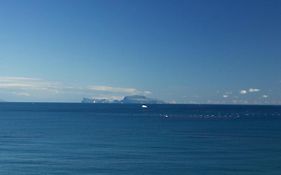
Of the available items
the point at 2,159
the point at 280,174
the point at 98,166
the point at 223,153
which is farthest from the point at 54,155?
the point at 280,174

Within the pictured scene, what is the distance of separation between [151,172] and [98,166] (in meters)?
8.25

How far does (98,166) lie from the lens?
64188 millimetres

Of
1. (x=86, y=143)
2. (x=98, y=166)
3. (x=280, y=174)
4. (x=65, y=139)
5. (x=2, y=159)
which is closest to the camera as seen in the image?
(x=280, y=174)

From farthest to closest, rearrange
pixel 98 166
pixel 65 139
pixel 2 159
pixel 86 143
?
pixel 65 139 < pixel 86 143 < pixel 2 159 < pixel 98 166

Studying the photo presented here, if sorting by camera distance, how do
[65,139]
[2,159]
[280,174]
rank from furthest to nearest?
[65,139] → [2,159] → [280,174]

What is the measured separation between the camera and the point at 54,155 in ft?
247

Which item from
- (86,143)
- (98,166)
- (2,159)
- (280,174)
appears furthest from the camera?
(86,143)

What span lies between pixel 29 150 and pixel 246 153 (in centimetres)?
3736

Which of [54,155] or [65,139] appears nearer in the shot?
[54,155]

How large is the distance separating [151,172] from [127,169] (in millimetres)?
3542

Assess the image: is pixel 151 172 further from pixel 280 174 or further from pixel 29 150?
pixel 29 150

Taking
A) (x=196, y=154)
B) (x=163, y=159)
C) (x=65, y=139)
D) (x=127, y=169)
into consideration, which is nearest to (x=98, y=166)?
(x=127, y=169)

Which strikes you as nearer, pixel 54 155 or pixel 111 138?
pixel 54 155

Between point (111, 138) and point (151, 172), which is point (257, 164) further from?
point (111, 138)
